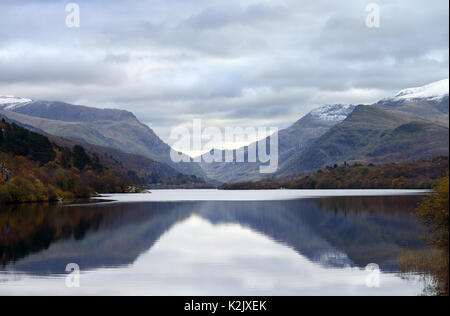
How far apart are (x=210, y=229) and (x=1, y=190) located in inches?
2703

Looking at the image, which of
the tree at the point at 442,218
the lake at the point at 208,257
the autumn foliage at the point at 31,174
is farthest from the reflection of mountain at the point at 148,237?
the autumn foliage at the point at 31,174

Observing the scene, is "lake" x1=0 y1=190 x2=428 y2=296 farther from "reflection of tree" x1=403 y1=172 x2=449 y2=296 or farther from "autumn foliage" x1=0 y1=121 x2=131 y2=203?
"autumn foliage" x1=0 y1=121 x2=131 y2=203

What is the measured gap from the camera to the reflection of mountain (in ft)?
141

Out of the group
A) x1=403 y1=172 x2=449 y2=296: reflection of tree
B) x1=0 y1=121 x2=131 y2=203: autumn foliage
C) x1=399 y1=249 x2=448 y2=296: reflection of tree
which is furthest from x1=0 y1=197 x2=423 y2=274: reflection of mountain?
x1=0 y1=121 x2=131 y2=203: autumn foliage

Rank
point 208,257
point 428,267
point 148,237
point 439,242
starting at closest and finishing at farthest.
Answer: point 439,242 < point 428,267 < point 208,257 < point 148,237

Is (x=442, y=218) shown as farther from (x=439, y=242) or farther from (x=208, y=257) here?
(x=208, y=257)

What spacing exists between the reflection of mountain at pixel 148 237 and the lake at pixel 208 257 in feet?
0.31

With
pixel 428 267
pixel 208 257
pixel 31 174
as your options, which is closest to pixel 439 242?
pixel 428 267

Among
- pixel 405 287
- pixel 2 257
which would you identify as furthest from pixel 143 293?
pixel 2 257

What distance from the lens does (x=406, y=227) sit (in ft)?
214

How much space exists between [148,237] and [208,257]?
52.9 ft

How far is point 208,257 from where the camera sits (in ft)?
150
